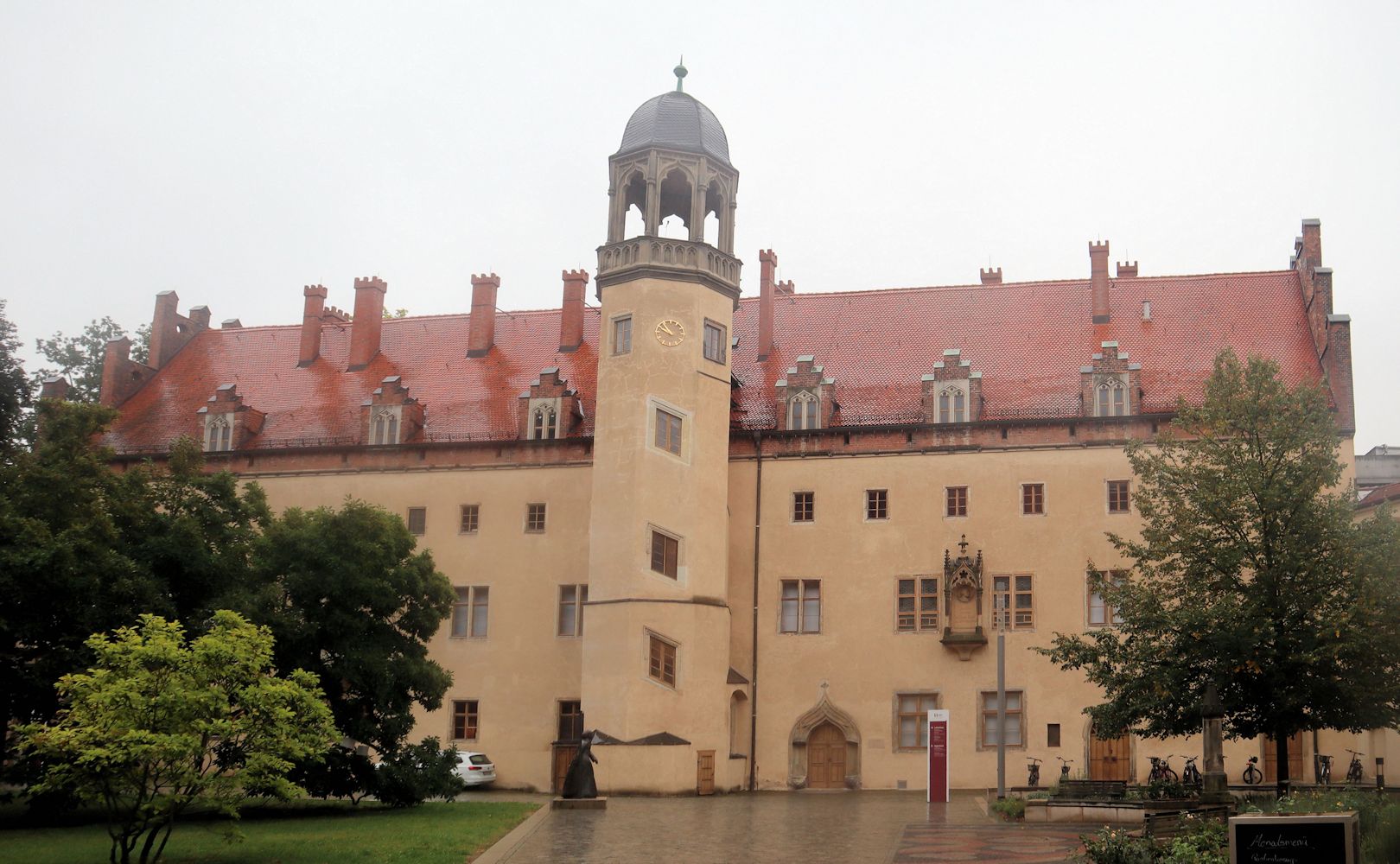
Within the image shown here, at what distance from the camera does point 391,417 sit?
161 ft

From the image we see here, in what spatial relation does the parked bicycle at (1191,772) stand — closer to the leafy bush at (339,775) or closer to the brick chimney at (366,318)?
the leafy bush at (339,775)

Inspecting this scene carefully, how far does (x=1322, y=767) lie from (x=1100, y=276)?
54.1 ft

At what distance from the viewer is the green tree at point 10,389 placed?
38.0m

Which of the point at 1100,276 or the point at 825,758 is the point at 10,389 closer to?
the point at 825,758

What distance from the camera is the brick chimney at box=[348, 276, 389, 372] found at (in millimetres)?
53281

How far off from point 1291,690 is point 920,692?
16018 mm

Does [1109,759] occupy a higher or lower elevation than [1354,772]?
higher

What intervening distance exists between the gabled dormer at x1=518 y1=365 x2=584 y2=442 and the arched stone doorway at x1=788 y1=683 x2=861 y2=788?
11.6 metres

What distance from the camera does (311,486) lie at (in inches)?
1928

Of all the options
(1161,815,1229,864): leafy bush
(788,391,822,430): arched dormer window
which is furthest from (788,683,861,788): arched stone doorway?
(1161,815,1229,864): leafy bush

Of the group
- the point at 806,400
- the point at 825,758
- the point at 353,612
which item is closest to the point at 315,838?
A: the point at 353,612

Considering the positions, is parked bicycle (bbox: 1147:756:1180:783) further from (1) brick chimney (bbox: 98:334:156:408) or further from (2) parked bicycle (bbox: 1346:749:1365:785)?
(1) brick chimney (bbox: 98:334:156:408)

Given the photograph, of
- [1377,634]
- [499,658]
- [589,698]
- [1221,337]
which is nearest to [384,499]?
[499,658]

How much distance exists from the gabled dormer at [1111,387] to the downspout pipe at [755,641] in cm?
968
